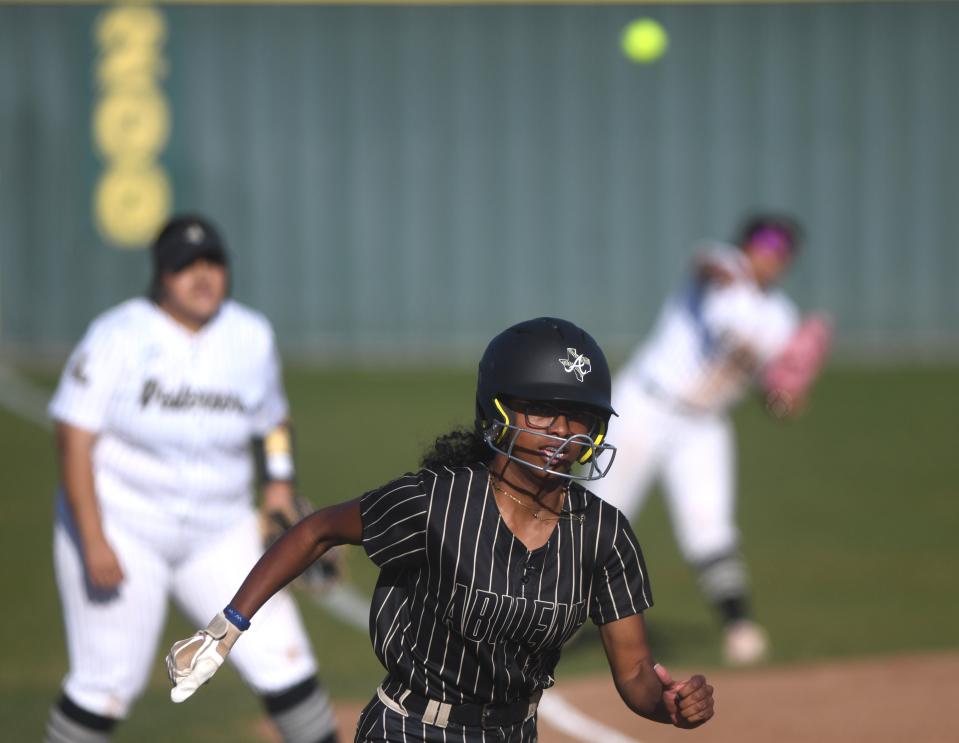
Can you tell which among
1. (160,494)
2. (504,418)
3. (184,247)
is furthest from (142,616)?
(504,418)

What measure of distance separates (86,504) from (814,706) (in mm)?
3774

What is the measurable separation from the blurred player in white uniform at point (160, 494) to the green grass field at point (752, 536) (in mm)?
966

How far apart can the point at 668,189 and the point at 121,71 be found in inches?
325

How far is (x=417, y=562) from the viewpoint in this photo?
374 centimetres

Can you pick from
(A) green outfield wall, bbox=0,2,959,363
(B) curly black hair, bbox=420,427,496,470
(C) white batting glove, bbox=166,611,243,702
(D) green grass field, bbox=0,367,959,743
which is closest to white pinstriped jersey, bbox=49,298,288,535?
(D) green grass field, bbox=0,367,959,743

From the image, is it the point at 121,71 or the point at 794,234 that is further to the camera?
the point at 121,71

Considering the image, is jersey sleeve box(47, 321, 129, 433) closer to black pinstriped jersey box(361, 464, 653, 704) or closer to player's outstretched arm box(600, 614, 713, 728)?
black pinstriped jersey box(361, 464, 653, 704)

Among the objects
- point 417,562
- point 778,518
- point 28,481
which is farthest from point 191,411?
point 28,481

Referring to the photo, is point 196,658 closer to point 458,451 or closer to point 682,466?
point 458,451

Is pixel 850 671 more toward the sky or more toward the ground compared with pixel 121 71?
more toward the ground

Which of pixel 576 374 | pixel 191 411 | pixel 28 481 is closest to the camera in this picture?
pixel 576 374

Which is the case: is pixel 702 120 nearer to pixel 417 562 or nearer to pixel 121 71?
pixel 121 71

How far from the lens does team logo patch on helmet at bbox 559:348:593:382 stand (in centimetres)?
365

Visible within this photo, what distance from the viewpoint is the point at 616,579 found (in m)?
3.81
